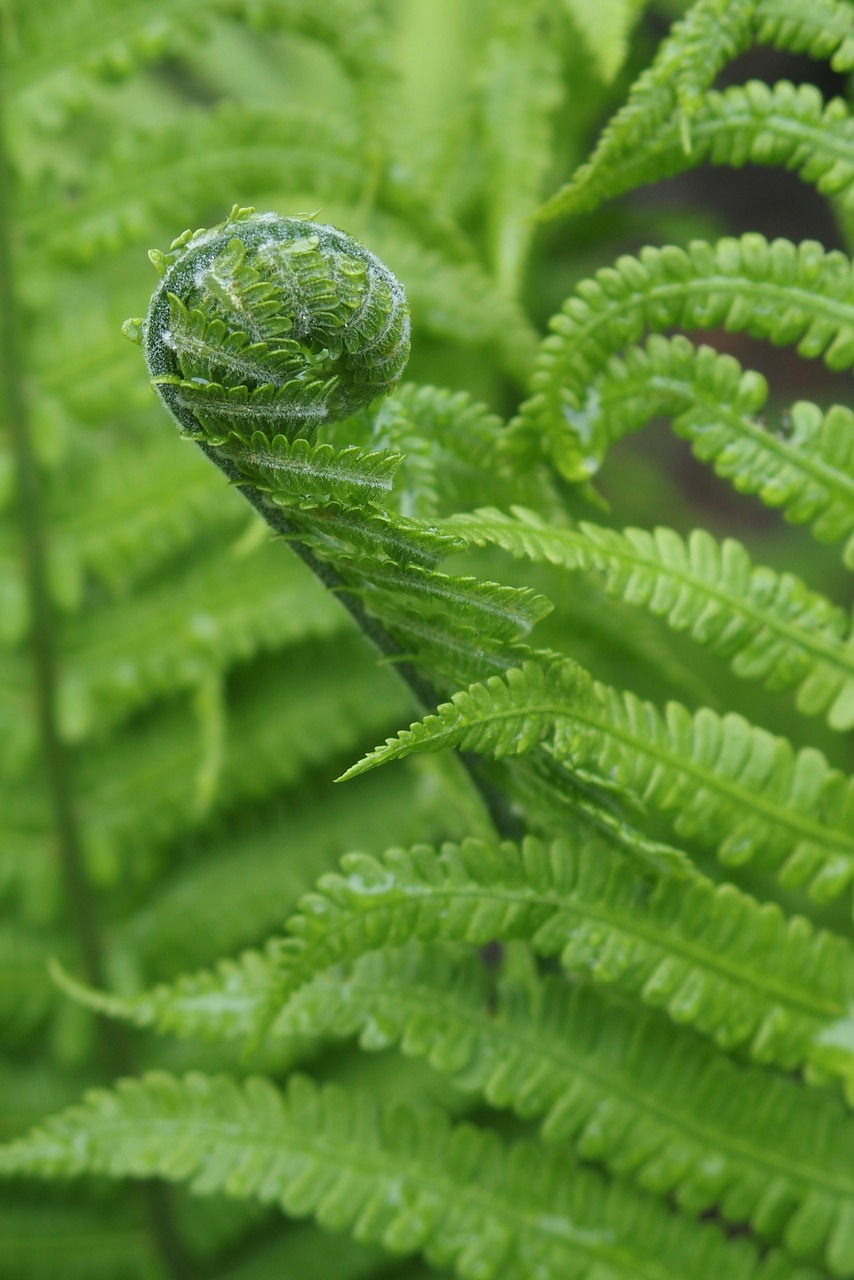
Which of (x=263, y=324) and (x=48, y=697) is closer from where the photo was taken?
(x=263, y=324)

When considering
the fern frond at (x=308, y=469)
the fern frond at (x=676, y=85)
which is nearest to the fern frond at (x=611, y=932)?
the fern frond at (x=308, y=469)

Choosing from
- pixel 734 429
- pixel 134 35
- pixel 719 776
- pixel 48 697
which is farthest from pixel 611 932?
pixel 134 35

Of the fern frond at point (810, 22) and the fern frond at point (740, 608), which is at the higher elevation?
the fern frond at point (810, 22)

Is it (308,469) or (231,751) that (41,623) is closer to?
(231,751)

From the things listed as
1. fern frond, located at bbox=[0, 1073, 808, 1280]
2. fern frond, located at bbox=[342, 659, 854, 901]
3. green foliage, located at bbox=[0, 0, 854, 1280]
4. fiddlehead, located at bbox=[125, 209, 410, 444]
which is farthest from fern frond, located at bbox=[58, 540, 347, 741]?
fiddlehead, located at bbox=[125, 209, 410, 444]

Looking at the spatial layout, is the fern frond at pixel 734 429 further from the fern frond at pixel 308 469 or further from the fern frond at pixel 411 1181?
the fern frond at pixel 411 1181

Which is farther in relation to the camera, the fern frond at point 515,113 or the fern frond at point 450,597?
the fern frond at point 515,113

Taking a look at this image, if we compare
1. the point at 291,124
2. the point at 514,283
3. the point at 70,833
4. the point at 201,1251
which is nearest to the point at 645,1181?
the point at 201,1251
